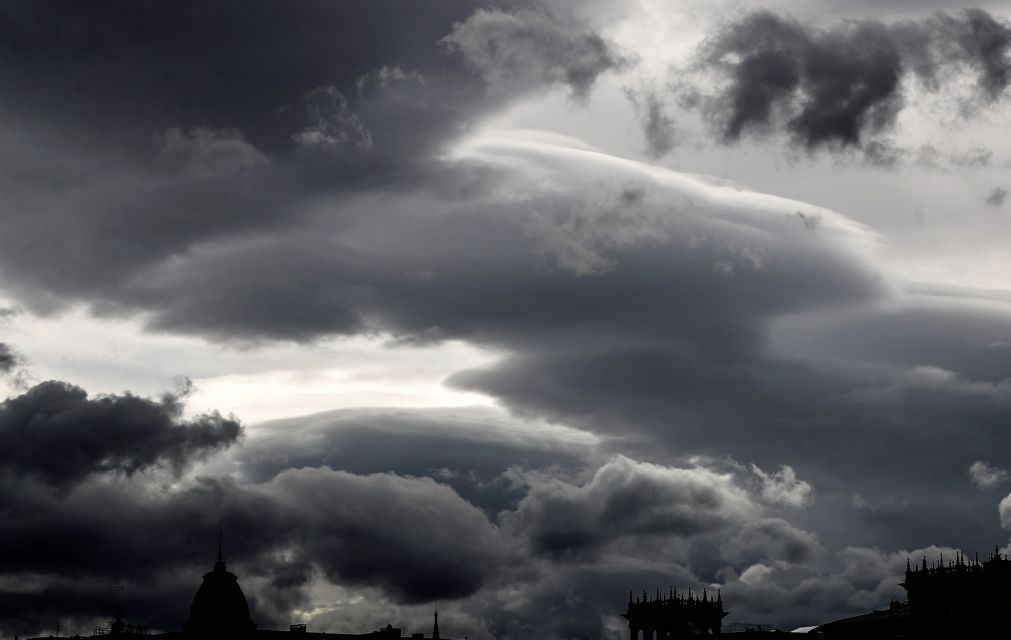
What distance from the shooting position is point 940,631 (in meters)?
195

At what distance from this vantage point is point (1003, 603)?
618 feet

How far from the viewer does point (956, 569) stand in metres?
199

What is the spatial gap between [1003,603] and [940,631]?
33.1 ft

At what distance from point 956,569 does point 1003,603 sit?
10.9 meters

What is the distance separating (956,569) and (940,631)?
861cm
